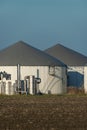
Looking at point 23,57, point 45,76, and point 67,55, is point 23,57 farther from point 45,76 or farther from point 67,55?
point 67,55

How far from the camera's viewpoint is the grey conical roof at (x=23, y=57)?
6512cm

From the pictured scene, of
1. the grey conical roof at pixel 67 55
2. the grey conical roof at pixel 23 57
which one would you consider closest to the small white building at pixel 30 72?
the grey conical roof at pixel 23 57

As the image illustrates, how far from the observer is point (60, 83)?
67.5 meters

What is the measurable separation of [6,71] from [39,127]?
4366 cm

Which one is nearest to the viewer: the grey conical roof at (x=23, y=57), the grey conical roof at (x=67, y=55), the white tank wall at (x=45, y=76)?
the white tank wall at (x=45, y=76)

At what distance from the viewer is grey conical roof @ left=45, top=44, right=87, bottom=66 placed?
3019 inches

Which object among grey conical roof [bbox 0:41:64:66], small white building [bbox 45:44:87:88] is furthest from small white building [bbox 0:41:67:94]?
small white building [bbox 45:44:87:88]

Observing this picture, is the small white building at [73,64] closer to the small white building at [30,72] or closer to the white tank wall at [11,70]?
the small white building at [30,72]

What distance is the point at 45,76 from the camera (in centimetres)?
6575

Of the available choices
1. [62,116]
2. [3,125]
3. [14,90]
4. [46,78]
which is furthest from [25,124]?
[46,78]

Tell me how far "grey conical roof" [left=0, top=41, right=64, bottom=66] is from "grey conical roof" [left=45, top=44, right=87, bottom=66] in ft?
31.8

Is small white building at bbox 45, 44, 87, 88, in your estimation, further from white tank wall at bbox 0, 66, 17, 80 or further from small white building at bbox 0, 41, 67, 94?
white tank wall at bbox 0, 66, 17, 80

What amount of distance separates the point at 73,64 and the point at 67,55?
2.80m

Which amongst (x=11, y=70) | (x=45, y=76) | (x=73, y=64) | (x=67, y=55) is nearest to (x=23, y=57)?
(x=11, y=70)
